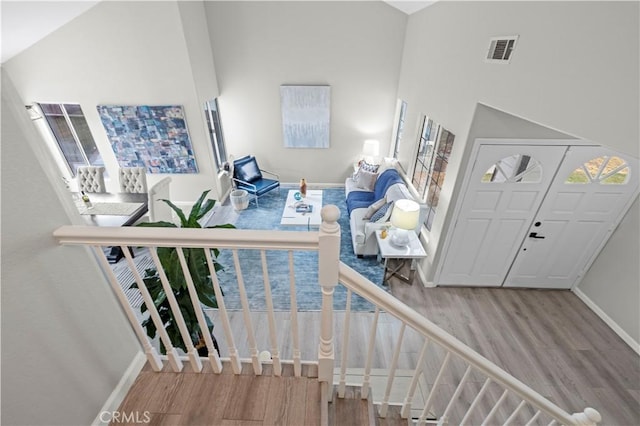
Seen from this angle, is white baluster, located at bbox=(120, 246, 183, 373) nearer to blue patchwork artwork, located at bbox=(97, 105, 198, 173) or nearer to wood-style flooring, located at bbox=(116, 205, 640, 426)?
wood-style flooring, located at bbox=(116, 205, 640, 426)

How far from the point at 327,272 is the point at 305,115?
523cm

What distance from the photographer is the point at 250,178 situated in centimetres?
586

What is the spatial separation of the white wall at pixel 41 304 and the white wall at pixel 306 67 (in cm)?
510

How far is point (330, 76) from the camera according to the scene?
18.0 ft

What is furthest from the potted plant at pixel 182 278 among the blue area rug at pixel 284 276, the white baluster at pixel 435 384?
the blue area rug at pixel 284 276

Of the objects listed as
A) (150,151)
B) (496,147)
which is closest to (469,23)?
(496,147)

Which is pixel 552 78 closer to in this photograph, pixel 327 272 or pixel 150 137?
pixel 327 272

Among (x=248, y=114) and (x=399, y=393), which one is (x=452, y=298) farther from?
(x=248, y=114)

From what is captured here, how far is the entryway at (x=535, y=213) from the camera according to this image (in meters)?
2.94

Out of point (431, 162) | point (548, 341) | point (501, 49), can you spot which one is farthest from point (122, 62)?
point (548, 341)

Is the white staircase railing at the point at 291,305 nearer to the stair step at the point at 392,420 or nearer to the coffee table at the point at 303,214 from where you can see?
the stair step at the point at 392,420

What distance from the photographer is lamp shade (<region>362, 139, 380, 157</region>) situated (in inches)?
229

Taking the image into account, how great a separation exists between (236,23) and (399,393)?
6.14 meters

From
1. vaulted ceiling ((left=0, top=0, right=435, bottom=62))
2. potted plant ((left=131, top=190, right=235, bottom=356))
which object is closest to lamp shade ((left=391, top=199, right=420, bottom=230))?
potted plant ((left=131, top=190, right=235, bottom=356))
